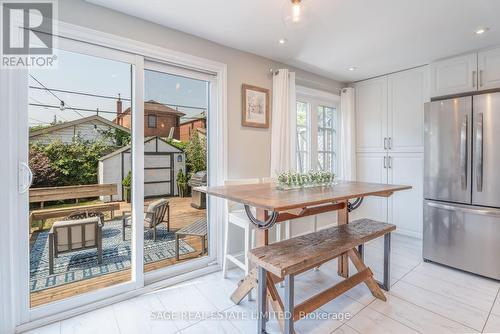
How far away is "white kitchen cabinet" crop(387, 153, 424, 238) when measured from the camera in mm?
3551

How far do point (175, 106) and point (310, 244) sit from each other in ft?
6.11

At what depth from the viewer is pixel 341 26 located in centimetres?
235

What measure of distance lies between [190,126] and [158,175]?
62 cm

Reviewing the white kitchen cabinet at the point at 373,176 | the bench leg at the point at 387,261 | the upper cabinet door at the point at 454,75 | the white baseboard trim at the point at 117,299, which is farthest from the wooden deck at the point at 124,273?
the upper cabinet door at the point at 454,75

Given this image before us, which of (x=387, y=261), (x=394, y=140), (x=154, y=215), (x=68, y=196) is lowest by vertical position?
(x=387, y=261)

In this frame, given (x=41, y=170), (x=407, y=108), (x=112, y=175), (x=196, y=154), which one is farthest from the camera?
(x=407, y=108)

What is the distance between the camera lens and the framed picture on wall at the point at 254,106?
2.91 metres

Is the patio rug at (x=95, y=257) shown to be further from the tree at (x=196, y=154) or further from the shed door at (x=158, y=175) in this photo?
the tree at (x=196, y=154)

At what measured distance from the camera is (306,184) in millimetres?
2250

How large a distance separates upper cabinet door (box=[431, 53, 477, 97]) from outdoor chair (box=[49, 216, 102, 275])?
4.06 metres

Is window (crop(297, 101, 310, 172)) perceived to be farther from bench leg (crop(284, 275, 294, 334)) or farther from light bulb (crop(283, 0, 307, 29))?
bench leg (crop(284, 275, 294, 334))

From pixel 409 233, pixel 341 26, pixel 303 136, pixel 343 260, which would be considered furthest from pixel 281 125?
pixel 409 233

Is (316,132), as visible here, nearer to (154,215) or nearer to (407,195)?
(407,195)

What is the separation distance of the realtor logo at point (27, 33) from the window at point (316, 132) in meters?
2.83
